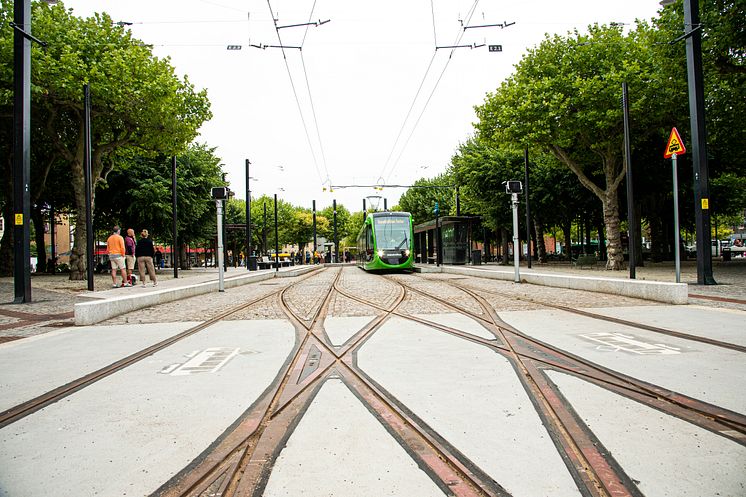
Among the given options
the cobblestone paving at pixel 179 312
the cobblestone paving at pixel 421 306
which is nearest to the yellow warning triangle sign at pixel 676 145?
the cobblestone paving at pixel 421 306

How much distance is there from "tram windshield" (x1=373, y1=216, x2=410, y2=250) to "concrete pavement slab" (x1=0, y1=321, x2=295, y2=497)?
20.5m

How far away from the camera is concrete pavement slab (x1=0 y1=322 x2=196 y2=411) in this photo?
187 inches

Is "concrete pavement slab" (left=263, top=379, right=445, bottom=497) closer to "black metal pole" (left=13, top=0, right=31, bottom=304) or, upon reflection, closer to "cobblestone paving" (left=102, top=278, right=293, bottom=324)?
"cobblestone paving" (left=102, top=278, right=293, bottom=324)

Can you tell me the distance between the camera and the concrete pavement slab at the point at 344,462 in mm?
2533

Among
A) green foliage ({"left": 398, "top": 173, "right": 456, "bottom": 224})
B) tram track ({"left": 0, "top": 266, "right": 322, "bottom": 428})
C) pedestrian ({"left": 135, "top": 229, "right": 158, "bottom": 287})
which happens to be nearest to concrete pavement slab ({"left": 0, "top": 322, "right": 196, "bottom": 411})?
tram track ({"left": 0, "top": 266, "right": 322, "bottom": 428})

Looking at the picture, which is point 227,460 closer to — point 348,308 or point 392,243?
point 348,308

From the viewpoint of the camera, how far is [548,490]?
2.49 metres

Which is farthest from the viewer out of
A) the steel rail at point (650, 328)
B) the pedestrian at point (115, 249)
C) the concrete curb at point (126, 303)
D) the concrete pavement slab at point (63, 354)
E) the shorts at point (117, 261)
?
the shorts at point (117, 261)

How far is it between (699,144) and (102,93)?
17.7 m

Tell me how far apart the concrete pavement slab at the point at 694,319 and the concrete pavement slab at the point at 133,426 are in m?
5.17

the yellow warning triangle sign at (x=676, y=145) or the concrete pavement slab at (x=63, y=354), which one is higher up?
the yellow warning triangle sign at (x=676, y=145)

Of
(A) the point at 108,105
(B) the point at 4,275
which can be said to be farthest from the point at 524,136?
(B) the point at 4,275

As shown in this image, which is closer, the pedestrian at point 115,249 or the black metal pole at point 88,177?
the black metal pole at point 88,177

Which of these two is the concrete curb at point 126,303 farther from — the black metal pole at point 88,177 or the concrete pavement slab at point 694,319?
the concrete pavement slab at point 694,319
